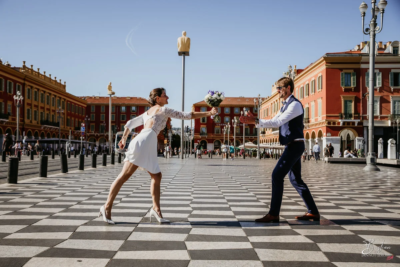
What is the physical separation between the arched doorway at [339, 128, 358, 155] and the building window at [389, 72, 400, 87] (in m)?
7.15

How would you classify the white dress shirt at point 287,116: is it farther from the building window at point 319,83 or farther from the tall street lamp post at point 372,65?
the building window at point 319,83

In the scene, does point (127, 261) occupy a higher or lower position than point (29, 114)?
lower

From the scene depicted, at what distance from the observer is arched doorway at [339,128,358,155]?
45.8 meters

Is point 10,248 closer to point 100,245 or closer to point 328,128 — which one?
point 100,245

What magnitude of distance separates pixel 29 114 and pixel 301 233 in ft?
215

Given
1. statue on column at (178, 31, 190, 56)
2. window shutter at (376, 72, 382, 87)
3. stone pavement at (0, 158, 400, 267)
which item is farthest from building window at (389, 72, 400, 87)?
stone pavement at (0, 158, 400, 267)

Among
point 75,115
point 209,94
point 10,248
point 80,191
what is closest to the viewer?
point 10,248

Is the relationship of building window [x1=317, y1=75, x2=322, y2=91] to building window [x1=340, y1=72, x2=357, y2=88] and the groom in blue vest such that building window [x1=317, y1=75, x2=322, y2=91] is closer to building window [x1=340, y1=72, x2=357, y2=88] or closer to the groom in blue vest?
building window [x1=340, y1=72, x2=357, y2=88]

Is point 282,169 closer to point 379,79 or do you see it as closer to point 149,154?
point 149,154

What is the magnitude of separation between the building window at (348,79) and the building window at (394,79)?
13.5 ft

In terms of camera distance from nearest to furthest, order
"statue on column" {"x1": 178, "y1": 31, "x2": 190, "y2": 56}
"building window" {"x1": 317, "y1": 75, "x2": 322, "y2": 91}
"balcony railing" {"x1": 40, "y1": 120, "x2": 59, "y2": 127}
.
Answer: "statue on column" {"x1": 178, "y1": 31, "x2": 190, "y2": 56}, "building window" {"x1": 317, "y1": 75, "x2": 322, "y2": 91}, "balcony railing" {"x1": 40, "y1": 120, "x2": 59, "y2": 127}

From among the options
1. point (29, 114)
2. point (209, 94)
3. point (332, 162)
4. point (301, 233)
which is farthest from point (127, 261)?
point (29, 114)

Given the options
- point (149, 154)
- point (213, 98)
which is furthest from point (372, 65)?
point (149, 154)

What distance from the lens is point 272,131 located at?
75750mm
